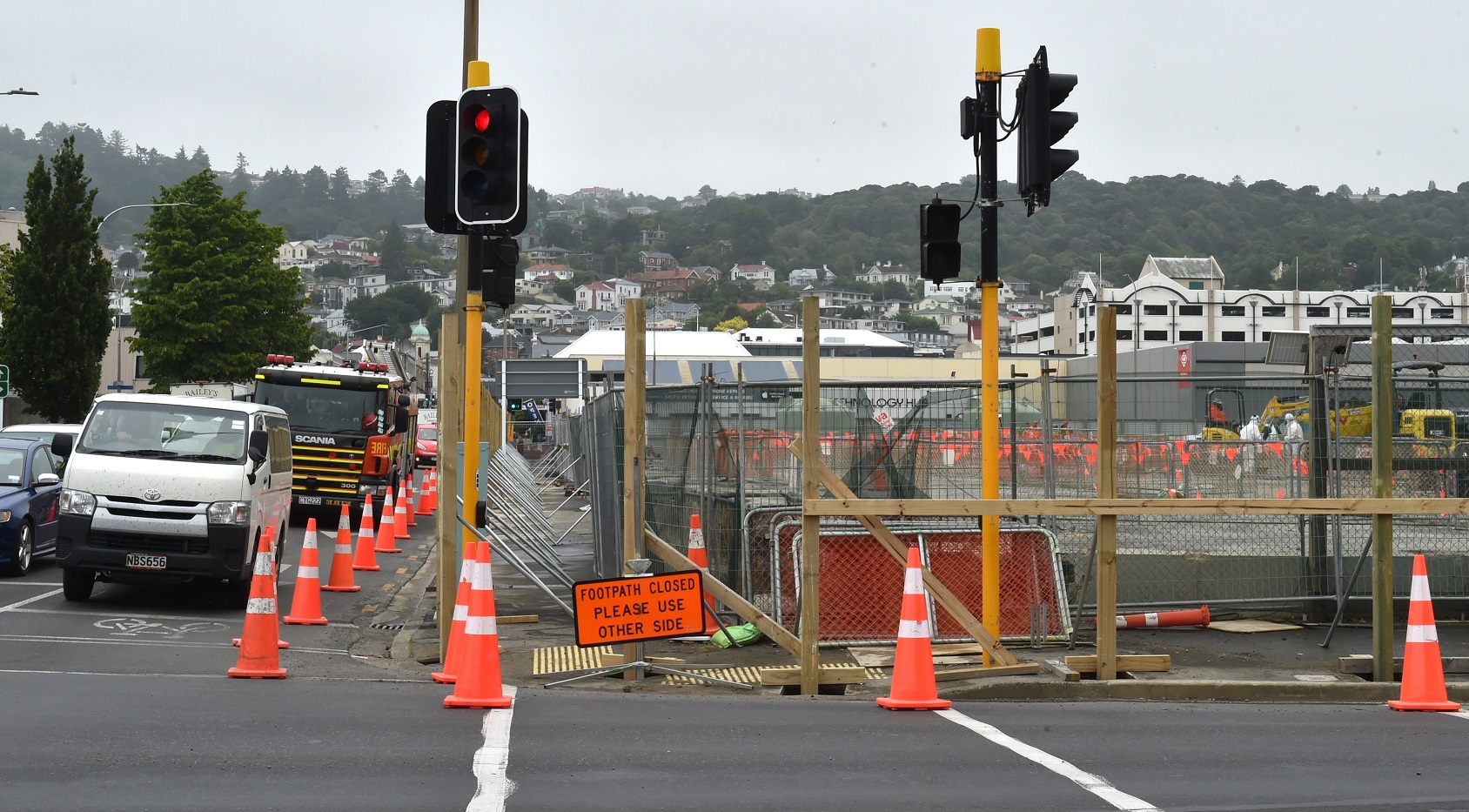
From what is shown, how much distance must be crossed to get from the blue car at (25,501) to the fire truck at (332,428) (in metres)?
8.27

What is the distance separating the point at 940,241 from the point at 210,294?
5223 centimetres

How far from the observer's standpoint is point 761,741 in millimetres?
7680

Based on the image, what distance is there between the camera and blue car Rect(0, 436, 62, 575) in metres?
16.1

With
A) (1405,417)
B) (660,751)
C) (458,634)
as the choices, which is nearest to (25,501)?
(458,634)

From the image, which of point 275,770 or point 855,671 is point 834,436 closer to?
point 855,671

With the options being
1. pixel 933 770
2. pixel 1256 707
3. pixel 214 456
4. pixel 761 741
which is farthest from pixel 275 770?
pixel 214 456

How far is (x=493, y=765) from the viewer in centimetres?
691

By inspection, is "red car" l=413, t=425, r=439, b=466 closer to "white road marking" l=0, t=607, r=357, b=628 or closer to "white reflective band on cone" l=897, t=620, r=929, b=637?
"white road marking" l=0, t=607, r=357, b=628

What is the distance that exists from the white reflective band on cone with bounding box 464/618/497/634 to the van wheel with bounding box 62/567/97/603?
23.2 feet

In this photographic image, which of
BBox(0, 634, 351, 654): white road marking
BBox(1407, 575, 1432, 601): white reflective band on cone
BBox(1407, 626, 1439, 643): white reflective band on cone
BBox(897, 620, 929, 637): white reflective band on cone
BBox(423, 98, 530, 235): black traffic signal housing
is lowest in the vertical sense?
BBox(0, 634, 351, 654): white road marking

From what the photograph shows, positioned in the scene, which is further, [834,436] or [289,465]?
[289,465]

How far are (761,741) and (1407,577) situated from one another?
27.0 ft

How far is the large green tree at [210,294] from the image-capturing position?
188 ft

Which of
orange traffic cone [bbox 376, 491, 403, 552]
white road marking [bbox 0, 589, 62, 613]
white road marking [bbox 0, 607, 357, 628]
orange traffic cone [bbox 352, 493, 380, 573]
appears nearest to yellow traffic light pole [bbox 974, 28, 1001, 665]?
white road marking [bbox 0, 607, 357, 628]
